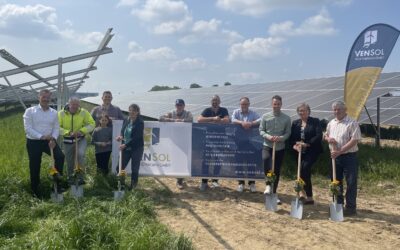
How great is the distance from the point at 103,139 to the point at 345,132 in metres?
4.34

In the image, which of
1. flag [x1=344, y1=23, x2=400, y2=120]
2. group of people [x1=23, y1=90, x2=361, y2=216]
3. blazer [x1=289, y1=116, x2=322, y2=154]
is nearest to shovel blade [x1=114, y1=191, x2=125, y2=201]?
group of people [x1=23, y1=90, x2=361, y2=216]

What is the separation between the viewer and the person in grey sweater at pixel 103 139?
8320 millimetres

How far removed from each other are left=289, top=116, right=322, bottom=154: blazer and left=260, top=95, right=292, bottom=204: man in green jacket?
0.55ft

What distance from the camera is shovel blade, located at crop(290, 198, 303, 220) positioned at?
21.8ft

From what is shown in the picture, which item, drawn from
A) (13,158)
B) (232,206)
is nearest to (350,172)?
(232,206)

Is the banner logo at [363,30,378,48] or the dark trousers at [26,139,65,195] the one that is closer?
the dark trousers at [26,139,65,195]

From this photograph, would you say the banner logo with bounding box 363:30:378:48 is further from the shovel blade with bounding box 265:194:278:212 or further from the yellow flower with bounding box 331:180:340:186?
the shovel blade with bounding box 265:194:278:212

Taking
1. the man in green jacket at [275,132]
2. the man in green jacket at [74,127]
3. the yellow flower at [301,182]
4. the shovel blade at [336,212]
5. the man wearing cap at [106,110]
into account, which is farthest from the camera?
the man wearing cap at [106,110]

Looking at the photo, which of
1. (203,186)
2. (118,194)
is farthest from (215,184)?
(118,194)

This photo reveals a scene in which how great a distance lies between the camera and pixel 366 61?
9461mm

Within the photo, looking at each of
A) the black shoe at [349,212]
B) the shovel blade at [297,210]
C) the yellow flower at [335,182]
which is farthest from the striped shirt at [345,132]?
the shovel blade at [297,210]

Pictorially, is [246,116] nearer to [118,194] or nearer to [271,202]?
[271,202]

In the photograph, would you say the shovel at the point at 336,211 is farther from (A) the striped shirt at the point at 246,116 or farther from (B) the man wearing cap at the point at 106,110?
(B) the man wearing cap at the point at 106,110

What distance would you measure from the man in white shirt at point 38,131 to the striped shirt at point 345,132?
439cm
